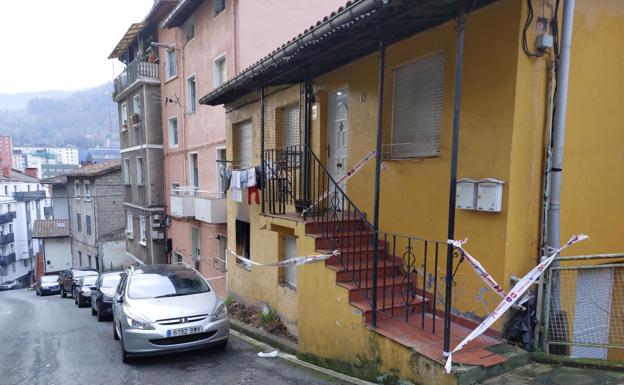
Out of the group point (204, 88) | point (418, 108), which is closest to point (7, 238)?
point (204, 88)

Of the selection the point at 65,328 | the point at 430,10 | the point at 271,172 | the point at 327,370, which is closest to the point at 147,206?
the point at 65,328

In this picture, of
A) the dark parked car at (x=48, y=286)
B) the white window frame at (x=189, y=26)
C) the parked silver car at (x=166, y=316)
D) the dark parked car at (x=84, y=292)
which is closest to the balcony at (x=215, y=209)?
the parked silver car at (x=166, y=316)

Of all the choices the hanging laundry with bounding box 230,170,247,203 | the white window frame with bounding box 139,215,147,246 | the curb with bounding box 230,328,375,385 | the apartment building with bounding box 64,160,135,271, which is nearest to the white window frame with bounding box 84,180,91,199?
the apartment building with bounding box 64,160,135,271

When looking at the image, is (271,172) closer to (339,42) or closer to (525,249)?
(339,42)

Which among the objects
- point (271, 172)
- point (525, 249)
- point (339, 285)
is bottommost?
point (339, 285)

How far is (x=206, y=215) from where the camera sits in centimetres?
1277

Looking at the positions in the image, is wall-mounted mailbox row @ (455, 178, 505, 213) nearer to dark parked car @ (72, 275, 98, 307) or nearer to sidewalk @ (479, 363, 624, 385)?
sidewalk @ (479, 363, 624, 385)

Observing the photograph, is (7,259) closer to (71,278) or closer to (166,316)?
(71,278)

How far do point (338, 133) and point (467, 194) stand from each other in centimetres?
330

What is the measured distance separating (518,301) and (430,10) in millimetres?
3308

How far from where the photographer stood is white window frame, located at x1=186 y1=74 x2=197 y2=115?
16.1 metres

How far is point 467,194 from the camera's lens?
438 cm

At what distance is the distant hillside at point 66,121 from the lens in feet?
427

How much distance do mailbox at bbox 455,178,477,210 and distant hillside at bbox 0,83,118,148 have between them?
13411 cm
